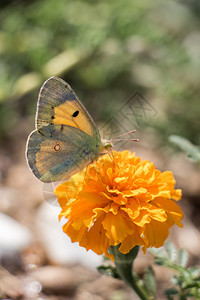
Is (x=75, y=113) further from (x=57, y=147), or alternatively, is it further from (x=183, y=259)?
(x=183, y=259)

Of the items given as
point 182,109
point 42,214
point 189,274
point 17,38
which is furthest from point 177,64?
point 189,274

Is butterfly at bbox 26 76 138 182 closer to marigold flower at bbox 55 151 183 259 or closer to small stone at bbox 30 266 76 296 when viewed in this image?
marigold flower at bbox 55 151 183 259

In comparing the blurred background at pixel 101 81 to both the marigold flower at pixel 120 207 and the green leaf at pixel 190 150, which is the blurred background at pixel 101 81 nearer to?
the green leaf at pixel 190 150

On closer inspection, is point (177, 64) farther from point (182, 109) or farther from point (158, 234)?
point (158, 234)

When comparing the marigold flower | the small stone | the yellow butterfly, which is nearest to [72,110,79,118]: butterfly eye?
the yellow butterfly

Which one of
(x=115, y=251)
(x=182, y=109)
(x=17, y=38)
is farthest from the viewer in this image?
(x=17, y=38)
